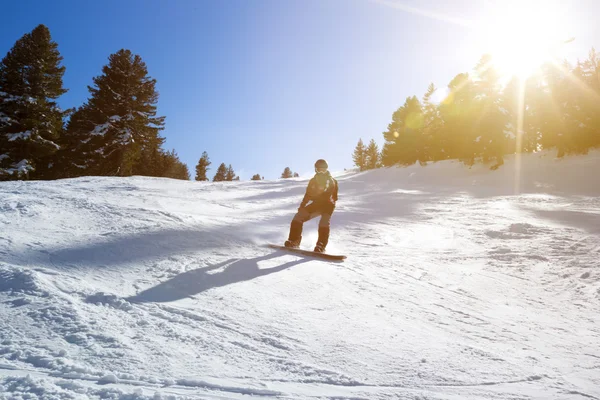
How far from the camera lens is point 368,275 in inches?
185

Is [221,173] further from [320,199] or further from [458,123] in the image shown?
[320,199]

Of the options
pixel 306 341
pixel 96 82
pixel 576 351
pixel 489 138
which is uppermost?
pixel 96 82

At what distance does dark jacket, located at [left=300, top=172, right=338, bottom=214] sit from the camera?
634cm

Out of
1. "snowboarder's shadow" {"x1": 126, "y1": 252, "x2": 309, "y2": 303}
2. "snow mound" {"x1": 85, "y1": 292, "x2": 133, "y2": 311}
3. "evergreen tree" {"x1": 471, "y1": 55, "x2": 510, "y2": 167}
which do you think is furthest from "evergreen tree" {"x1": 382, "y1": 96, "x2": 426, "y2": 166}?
"snow mound" {"x1": 85, "y1": 292, "x2": 133, "y2": 311}

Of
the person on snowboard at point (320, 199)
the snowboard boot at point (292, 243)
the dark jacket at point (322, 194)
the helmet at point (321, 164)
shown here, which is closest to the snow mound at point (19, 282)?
the snowboard boot at point (292, 243)

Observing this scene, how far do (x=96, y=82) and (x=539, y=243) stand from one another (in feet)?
97.3

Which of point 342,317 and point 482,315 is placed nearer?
point 342,317

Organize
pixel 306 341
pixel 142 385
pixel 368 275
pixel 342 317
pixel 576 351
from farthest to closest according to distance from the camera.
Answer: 1. pixel 368 275
2. pixel 342 317
3. pixel 576 351
4. pixel 306 341
5. pixel 142 385

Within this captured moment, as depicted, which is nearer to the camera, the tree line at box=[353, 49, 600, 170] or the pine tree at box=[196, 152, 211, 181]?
the tree line at box=[353, 49, 600, 170]

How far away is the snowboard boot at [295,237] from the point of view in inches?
231

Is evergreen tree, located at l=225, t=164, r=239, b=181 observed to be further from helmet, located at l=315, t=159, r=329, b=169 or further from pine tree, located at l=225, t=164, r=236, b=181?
helmet, located at l=315, t=159, r=329, b=169

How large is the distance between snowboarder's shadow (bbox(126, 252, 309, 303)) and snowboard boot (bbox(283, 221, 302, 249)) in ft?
2.82

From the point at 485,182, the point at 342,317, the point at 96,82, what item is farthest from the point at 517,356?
the point at 96,82

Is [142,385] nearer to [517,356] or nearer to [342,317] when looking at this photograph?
[342,317]
